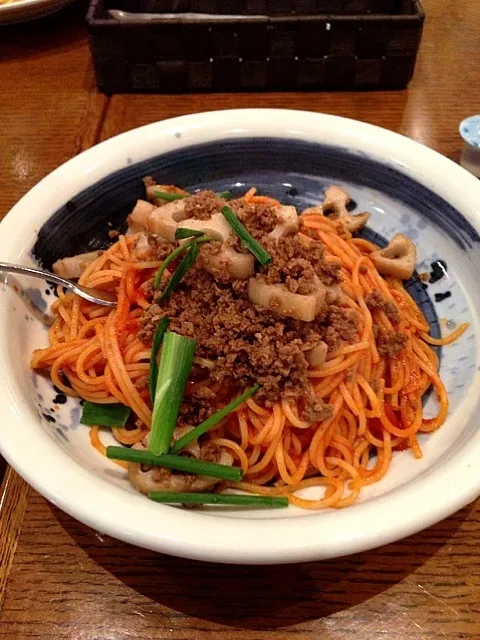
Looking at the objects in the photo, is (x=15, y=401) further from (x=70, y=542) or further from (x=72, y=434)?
(x=70, y=542)

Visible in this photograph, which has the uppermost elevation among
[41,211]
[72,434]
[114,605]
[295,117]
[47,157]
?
[295,117]

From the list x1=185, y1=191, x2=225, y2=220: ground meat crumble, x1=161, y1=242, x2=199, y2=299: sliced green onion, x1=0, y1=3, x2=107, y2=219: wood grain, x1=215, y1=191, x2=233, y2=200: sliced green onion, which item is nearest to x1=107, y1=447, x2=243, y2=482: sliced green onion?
x1=161, y1=242, x2=199, y2=299: sliced green onion

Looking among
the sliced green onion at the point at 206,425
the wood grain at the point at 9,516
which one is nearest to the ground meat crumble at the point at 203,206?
the sliced green onion at the point at 206,425

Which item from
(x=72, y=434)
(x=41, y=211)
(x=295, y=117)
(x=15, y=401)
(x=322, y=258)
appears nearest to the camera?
(x=15, y=401)

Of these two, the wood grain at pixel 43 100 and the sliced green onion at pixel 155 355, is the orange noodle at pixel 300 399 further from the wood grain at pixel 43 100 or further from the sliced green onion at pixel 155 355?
the wood grain at pixel 43 100

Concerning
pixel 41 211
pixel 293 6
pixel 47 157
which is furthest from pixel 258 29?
pixel 41 211

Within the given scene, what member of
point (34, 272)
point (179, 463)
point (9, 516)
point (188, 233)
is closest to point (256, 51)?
point (188, 233)

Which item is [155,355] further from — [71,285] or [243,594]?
[243,594]

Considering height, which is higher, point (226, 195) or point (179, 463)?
point (226, 195)
